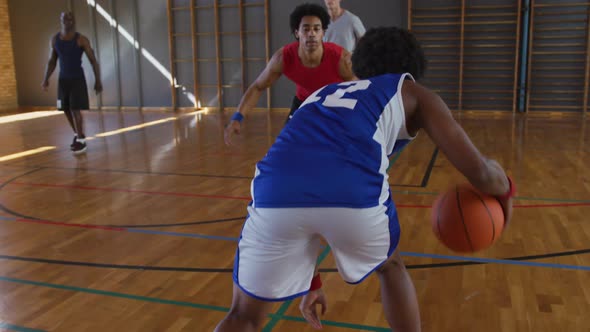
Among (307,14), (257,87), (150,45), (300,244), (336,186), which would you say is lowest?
(300,244)

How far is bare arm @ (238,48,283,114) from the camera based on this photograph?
10.5ft

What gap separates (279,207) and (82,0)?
44.5 feet

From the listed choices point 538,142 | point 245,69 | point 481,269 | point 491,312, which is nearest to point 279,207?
point 491,312

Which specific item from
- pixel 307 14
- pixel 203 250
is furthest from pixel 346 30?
pixel 203 250

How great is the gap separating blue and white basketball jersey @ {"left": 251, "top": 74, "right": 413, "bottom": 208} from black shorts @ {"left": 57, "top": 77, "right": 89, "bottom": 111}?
238 inches

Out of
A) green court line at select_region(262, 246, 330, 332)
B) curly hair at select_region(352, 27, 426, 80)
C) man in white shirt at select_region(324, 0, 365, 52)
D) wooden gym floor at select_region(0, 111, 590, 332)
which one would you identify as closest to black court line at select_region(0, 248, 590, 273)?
wooden gym floor at select_region(0, 111, 590, 332)

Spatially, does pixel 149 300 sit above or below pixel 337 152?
below

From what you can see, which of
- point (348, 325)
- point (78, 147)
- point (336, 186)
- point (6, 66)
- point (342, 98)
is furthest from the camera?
point (6, 66)

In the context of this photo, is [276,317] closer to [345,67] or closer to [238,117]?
[238,117]

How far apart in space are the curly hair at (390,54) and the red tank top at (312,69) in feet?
6.35

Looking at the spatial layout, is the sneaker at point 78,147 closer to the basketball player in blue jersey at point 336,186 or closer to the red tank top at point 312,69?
the red tank top at point 312,69

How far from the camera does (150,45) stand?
13125mm

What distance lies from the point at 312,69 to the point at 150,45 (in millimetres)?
10317

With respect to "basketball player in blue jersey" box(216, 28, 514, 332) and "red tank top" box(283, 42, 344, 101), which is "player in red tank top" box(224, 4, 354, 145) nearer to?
"red tank top" box(283, 42, 344, 101)
